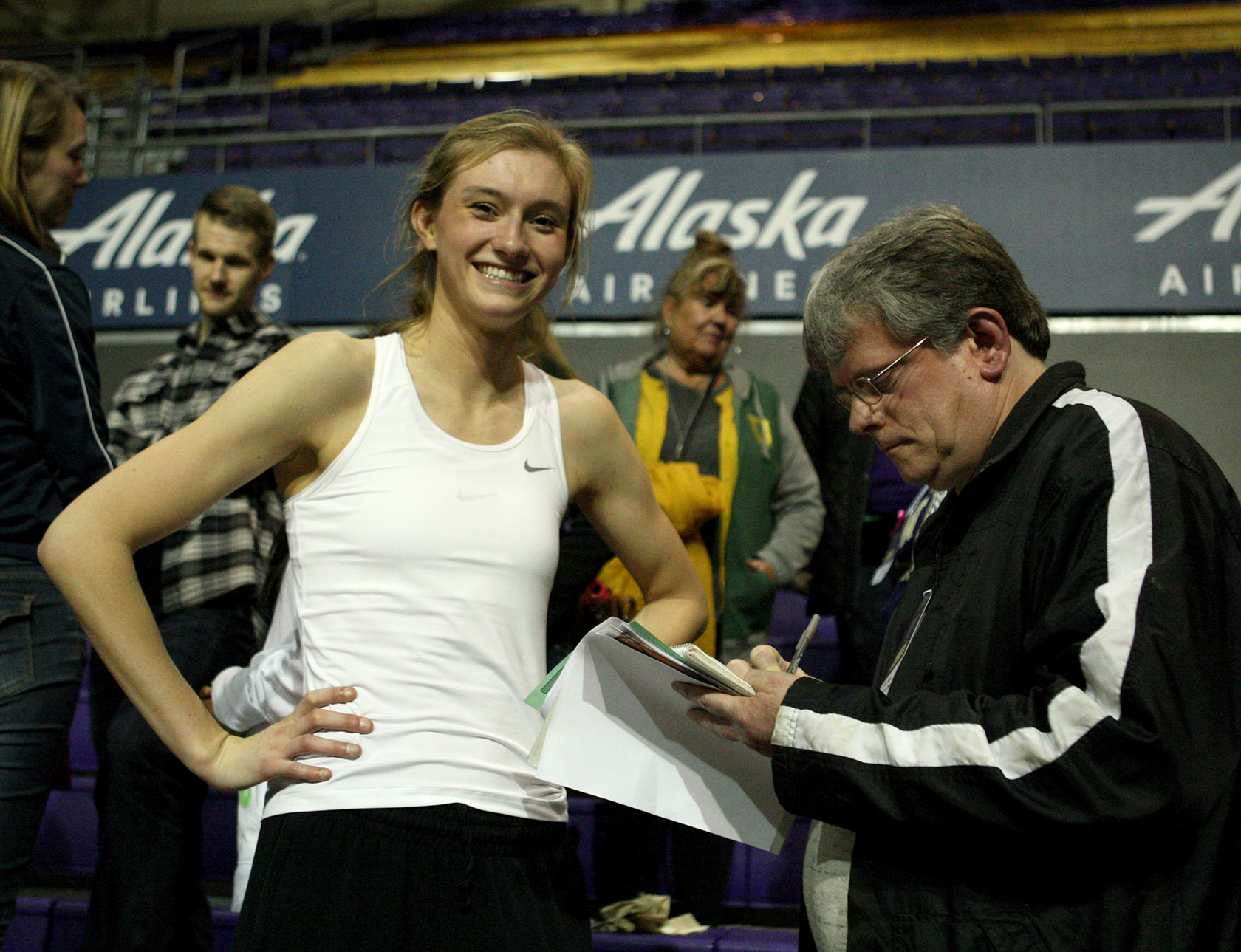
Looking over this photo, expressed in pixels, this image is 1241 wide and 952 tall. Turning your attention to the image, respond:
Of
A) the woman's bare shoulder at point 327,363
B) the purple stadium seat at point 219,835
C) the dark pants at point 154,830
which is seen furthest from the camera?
the purple stadium seat at point 219,835

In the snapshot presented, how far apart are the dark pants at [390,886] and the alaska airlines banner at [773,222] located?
3782mm

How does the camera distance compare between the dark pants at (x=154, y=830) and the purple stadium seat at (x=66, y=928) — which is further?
the purple stadium seat at (x=66, y=928)

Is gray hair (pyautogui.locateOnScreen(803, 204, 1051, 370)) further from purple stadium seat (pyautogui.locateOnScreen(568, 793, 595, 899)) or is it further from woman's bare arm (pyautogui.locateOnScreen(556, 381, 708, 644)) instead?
purple stadium seat (pyautogui.locateOnScreen(568, 793, 595, 899))

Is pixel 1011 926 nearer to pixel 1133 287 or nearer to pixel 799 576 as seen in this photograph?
pixel 799 576

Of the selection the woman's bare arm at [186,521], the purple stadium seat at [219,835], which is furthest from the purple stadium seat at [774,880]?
the woman's bare arm at [186,521]

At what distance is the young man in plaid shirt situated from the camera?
6.22 feet

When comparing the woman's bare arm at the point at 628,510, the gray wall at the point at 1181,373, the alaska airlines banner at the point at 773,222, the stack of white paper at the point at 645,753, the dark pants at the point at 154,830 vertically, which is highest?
the alaska airlines banner at the point at 773,222

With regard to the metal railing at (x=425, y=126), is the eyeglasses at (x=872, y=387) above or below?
below

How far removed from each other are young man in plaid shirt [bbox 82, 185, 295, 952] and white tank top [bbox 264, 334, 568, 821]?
91cm

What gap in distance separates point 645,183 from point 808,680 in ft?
15.6

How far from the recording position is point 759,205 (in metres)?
5.38

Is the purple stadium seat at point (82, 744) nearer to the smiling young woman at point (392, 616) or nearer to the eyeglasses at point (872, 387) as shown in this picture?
the smiling young woman at point (392, 616)

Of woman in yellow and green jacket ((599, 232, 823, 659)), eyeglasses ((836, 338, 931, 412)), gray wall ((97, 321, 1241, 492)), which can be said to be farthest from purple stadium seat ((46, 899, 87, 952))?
gray wall ((97, 321, 1241, 492))

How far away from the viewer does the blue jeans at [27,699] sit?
144 cm
